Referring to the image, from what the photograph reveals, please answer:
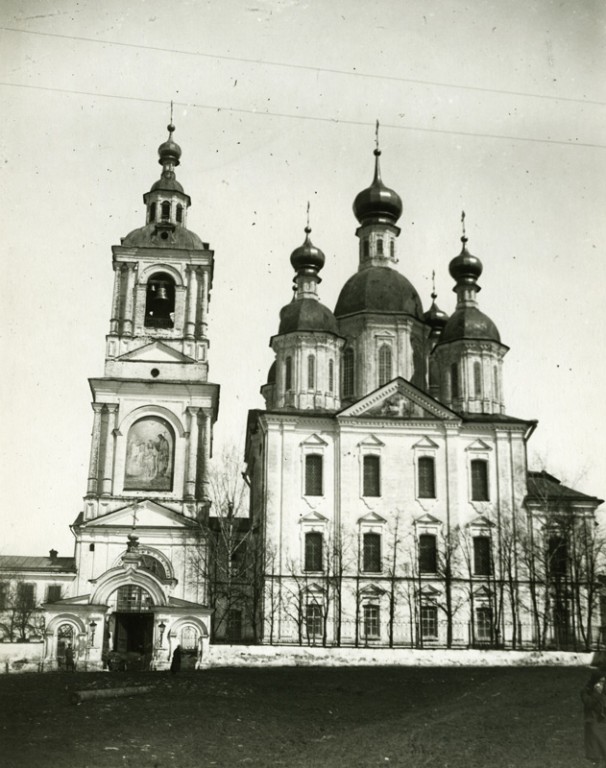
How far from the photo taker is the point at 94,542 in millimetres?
39594

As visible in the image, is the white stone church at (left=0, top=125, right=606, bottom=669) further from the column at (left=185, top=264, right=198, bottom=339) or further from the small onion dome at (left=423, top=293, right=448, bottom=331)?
the small onion dome at (left=423, top=293, right=448, bottom=331)

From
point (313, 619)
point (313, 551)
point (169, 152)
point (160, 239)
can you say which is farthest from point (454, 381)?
point (169, 152)

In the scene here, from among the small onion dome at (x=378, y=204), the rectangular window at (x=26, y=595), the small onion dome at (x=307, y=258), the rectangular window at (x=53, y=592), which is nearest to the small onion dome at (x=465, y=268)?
the small onion dome at (x=378, y=204)

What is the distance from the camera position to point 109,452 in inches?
1622

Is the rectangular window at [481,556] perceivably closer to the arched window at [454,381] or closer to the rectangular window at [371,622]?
the rectangular window at [371,622]

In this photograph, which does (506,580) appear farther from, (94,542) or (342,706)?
(342,706)

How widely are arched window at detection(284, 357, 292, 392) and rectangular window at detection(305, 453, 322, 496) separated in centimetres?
375

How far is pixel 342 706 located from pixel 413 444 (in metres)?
22.7

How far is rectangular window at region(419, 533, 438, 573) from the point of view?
131ft

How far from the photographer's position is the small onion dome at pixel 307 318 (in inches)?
1724

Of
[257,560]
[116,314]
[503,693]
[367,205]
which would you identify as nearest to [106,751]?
[503,693]

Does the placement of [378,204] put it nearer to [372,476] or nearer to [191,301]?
[191,301]

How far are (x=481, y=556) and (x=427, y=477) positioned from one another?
3.78 meters

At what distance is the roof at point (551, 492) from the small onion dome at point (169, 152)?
72.7ft
